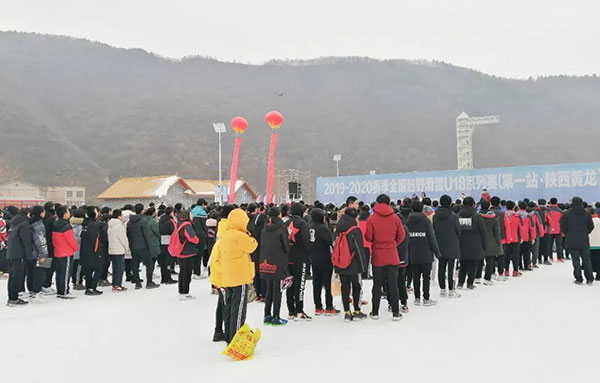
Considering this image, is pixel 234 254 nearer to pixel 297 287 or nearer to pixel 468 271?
pixel 297 287

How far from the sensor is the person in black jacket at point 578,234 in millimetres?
9039

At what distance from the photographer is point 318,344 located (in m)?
5.50

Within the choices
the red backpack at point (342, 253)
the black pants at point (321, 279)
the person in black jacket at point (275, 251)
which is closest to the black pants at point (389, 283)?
the red backpack at point (342, 253)

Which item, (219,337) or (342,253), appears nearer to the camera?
(219,337)

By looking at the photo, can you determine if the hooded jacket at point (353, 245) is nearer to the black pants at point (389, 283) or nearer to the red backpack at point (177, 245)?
the black pants at point (389, 283)

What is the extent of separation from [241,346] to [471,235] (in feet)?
16.5

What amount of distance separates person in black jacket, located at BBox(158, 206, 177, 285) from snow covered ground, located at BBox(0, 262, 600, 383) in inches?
84.8

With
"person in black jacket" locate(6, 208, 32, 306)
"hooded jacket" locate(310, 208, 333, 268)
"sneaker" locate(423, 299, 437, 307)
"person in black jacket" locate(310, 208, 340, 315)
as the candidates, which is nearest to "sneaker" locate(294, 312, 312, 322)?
"person in black jacket" locate(310, 208, 340, 315)

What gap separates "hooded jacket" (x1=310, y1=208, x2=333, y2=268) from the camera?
6.74 meters

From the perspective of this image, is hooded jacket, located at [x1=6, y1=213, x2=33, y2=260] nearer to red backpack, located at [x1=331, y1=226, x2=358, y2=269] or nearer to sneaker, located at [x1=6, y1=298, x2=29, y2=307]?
sneaker, located at [x1=6, y1=298, x2=29, y2=307]

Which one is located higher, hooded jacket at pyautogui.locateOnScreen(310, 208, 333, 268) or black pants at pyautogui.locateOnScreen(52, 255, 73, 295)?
hooded jacket at pyautogui.locateOnScreen(310, 208, 333, 268)

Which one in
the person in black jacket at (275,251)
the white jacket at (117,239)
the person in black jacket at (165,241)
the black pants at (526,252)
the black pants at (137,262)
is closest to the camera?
the person in black jacket at (275,251)

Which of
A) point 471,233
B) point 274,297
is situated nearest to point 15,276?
point 274,297

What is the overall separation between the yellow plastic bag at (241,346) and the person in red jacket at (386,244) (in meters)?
2.24
